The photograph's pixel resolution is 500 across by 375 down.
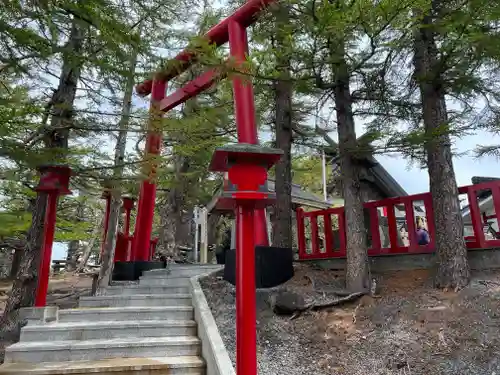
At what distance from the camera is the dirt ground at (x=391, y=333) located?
3.17 meters

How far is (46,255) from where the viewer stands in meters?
4.77

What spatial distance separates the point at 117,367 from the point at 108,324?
0.93 m

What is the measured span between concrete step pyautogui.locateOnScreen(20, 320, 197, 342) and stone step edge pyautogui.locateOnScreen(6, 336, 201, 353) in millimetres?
92

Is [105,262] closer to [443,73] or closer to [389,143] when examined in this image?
[389,143]

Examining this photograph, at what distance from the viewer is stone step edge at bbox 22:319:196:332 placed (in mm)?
4160

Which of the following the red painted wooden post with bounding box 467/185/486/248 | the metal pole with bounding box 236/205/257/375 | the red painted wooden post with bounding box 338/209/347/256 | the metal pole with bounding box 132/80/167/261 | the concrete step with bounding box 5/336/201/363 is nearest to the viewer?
the metal pole with bounding box 236/205/257/375

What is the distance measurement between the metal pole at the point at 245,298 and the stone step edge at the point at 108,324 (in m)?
2.16

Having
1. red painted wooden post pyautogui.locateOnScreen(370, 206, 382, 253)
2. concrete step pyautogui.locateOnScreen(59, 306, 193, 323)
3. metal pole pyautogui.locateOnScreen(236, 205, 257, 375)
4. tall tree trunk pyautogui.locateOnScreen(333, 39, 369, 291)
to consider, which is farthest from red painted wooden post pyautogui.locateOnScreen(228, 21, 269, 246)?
metal pole pyautogui.locateOnScreen(236, 205, 257, 375)

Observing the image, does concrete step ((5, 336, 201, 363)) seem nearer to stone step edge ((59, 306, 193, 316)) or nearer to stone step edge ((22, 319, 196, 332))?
stone step edge ((22, 319, 196, 332))

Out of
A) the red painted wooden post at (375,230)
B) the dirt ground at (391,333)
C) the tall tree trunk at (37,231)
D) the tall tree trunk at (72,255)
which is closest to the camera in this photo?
the dirt ground at (391,333)

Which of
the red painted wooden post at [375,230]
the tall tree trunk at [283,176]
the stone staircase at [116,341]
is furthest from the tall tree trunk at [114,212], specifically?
the red painted wooden post at [375,230]

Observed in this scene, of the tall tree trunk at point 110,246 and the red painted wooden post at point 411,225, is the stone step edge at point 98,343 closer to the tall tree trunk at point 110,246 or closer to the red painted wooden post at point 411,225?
the tall tree trunk at point 110,246

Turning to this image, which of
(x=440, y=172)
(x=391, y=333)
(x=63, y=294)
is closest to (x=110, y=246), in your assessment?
(x=63, y=294)

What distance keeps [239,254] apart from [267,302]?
2360mm
